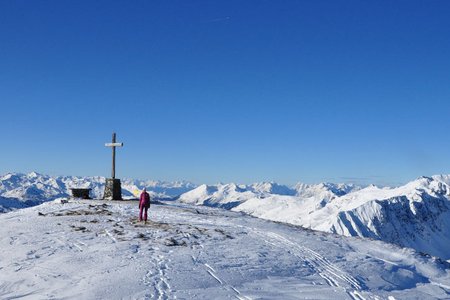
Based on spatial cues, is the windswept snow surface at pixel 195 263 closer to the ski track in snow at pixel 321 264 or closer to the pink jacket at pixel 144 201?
the ski track in snow at pixel 321 264

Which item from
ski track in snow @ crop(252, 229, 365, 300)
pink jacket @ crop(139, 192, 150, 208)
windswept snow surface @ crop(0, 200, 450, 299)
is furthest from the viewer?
pink jacket @ crop(139, 192, 150, 208)

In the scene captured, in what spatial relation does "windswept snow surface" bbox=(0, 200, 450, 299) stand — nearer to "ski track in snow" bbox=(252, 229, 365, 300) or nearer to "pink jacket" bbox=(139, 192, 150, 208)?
"ski track in snow" bbox=(252, 229, 365, 300)

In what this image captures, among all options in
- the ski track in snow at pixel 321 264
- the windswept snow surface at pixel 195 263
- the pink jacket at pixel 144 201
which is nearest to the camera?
the windswept snow surface at pixel 195 263

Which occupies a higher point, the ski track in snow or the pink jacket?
the pink jacket

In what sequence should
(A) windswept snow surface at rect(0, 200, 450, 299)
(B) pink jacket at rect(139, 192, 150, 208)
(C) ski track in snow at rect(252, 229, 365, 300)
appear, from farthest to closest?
(B) pink jacket at rect(139, 192, 150, 208) → (C) ski track in snow at rect(252, 229, 365, 300) → (A) windswept snow surface at rect(0, 200, 450, 299)

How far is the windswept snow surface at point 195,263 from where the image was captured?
1438 centimetres

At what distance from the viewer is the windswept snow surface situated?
1438 cm

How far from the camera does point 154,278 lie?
15.0 metres

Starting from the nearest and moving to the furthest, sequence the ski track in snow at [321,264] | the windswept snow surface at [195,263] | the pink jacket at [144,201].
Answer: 1. the windswept snow surface at [195,263]
2. the ski track in snow at [321,264]
3. the pink jacket at [144,201]

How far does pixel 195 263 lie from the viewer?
685 inches

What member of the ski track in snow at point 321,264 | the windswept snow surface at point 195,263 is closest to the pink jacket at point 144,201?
the windswept snow surface at point 195,263

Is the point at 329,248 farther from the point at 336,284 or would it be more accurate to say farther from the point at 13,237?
the point at 13,237

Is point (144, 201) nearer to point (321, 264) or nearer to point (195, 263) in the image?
point (195, 263)

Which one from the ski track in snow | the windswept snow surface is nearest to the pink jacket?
the windswept snow surface
